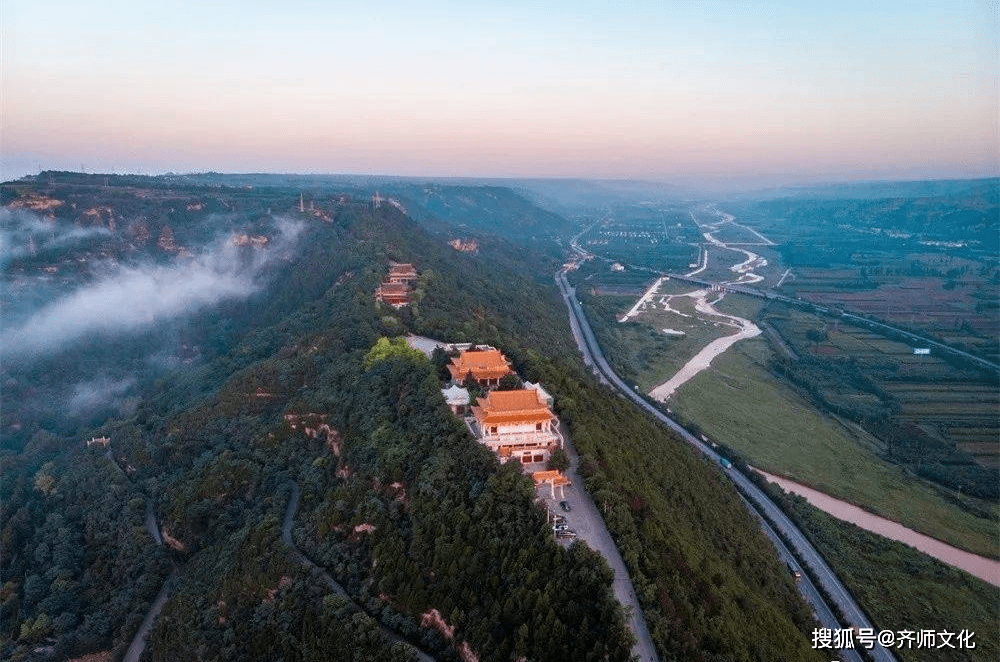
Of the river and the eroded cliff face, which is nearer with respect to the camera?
the river

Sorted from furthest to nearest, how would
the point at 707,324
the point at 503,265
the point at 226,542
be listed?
the point at 503,265 < the point at 707,324 < the point at 226,542

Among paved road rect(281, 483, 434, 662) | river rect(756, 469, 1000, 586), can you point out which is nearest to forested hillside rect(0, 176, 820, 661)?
paved road rect(281, 483, 434, 662)

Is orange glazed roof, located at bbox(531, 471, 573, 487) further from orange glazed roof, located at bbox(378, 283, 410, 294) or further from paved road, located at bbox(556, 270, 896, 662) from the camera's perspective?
orange glazed roof, located at bbox(378, 283, 410, 294)

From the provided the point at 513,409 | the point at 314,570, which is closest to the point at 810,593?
the point at 513,409

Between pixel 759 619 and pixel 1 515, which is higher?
pixel 759 619

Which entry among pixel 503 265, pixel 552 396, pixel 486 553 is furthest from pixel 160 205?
pixel 486 553

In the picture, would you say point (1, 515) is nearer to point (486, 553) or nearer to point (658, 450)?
point (486, 553)
